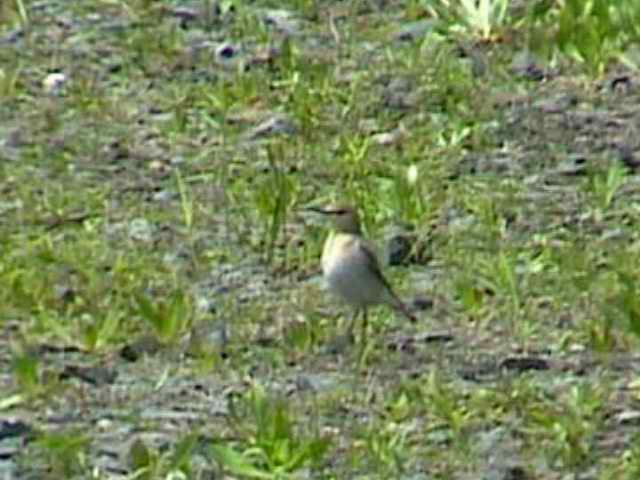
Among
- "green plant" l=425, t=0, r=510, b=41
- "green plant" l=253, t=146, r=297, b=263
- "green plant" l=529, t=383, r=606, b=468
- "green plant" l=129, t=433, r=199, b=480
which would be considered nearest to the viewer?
"green plant" l=129, t=433, r=199, b=480

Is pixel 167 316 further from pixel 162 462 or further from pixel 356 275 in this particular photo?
pixel 162 462

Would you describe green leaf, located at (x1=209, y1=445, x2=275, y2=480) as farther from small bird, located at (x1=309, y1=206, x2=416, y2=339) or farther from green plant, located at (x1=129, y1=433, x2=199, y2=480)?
small bird, located at (x1=309, y1=206, x2=416, y2=339)

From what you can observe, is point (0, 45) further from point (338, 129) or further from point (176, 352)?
point (176, 352)

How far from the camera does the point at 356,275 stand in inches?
330

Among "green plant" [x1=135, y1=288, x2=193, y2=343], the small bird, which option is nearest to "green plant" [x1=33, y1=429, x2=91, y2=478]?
"green plant" [x1=135, y1=288, x2=193, y2=343]

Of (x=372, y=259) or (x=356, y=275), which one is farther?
(x=372, y=259)

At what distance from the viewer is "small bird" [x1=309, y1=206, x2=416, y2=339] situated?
8391 mm

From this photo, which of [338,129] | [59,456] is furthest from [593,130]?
[59,456]

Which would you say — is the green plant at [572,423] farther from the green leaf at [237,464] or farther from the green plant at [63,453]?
the green plant at [63,453]

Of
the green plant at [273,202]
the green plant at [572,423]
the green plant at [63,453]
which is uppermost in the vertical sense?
the green plant at [63,453]

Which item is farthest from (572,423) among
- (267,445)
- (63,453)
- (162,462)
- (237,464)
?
(63,453)

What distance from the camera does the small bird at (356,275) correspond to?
839 cm

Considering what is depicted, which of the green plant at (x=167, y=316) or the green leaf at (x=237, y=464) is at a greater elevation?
the green leaf at (x=237, y=464)

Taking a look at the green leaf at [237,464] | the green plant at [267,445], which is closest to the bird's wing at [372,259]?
the green plant at [267,445]
